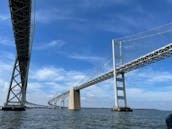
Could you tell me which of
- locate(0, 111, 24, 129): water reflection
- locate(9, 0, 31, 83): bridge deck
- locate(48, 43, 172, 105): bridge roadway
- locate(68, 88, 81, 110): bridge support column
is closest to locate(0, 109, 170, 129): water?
locate(0, 111, 24, 129): water reflection

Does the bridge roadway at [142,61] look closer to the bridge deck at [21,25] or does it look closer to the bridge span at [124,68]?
the bridge span at [124,68]

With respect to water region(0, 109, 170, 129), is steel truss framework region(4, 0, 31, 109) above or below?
above

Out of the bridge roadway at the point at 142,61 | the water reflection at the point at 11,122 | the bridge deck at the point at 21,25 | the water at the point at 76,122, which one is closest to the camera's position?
the water reflection at the point at 11,122

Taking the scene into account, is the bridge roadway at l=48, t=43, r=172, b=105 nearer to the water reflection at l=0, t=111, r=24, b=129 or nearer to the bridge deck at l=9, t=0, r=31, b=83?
the bridge deck at l=9, t=0, r=31, b=83

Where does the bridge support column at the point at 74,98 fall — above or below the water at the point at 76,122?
above

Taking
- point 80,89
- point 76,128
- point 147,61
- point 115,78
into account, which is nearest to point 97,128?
point 76,128

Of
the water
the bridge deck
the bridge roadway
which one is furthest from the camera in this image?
the bridge roadway

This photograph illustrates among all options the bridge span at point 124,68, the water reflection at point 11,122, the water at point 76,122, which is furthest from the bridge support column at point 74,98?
the water reflection at point 11,122

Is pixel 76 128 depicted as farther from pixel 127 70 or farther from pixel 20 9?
pixel 127 70

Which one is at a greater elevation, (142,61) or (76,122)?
(142,61)

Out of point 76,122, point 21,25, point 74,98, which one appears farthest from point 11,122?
point 74,98

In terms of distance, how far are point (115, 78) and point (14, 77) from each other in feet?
73.0

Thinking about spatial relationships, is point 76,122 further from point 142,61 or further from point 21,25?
point 142,61

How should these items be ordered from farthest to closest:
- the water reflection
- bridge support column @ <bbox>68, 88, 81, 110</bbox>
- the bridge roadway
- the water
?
1. bridge support column @ <bbox>68, 88, 81, 110</bbox>
2. the bridge roadway
3. the water
4. the water reflection
